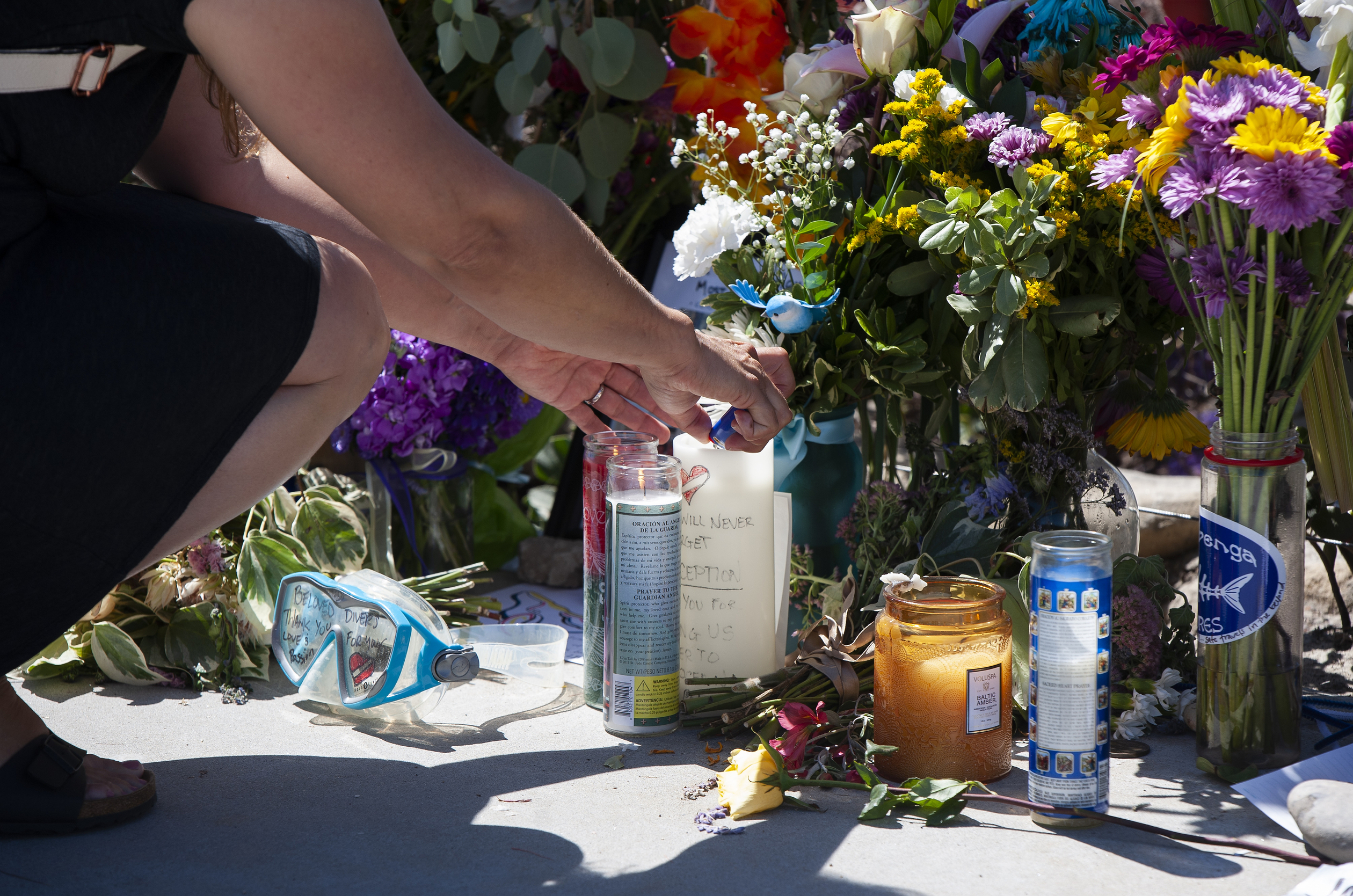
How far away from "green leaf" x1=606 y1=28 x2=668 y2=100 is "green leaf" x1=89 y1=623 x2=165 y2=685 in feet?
3.68

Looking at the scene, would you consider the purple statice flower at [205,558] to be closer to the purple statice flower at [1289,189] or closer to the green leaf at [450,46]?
the green leaf at [450,46]

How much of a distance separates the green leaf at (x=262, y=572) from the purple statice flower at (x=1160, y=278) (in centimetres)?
115

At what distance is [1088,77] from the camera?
142cm

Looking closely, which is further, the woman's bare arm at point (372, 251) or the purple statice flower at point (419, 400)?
the purple statice flower at point (419, 400)

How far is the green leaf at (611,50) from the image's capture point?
1.94 metres

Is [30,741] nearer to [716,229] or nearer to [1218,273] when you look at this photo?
[716,229]

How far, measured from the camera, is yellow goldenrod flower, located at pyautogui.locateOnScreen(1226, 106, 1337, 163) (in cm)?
106

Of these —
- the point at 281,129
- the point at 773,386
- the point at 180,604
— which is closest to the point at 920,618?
the point at 773,386

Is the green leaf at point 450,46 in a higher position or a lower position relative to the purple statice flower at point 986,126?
higher

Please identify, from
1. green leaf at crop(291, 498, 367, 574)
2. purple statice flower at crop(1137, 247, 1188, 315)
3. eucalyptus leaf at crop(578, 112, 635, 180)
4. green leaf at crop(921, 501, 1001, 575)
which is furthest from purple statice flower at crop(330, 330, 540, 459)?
purple statice flower at crop(1137, 247, 1188, 315)

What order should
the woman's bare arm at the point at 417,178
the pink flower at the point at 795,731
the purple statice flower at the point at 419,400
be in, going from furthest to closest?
the purple statice flower at the point at 419,400
the pink flower at the point at 795,731
the woman's bare arm at the point at 417,178

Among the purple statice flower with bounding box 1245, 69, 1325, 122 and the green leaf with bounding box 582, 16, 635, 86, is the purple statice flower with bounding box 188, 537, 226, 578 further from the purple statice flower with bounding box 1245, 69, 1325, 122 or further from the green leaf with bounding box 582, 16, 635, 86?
the purple statice flower with bounding box 1245, 69, 1325, 122

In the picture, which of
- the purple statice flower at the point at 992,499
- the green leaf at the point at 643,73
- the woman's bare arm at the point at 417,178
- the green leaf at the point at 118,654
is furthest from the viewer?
the green leaf at the point at 643,73

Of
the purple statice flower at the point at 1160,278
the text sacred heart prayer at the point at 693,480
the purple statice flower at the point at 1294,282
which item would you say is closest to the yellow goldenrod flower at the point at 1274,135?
the purple statice flower at the point at 1294,282
